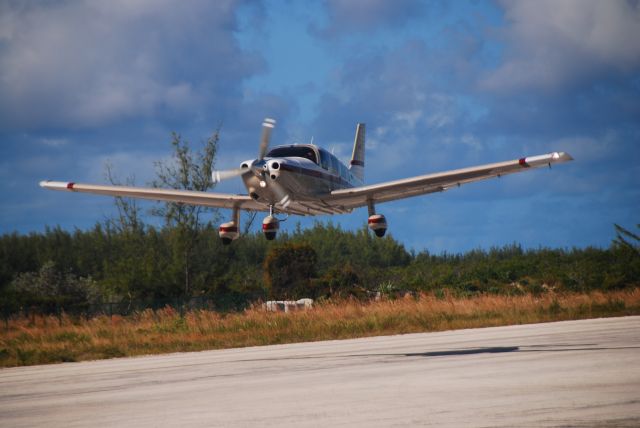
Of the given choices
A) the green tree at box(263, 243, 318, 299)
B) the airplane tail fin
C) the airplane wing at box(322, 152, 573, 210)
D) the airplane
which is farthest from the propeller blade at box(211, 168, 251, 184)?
the green tree at box(263, 243, 318, 299)

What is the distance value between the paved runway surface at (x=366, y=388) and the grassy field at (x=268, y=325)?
6562mm

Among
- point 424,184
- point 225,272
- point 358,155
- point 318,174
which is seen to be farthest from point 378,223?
point 225,272

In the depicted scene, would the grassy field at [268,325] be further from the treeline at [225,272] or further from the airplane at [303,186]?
the treeline at [225,272]

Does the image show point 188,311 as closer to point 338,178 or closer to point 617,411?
point 338,178

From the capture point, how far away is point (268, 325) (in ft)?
97.3

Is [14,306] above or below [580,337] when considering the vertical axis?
above

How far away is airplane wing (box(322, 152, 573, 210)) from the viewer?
2466 centimetres

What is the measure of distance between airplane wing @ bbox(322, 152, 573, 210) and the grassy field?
4601 mm

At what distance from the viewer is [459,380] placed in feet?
37.9

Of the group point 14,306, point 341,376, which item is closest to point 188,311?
point 14,306

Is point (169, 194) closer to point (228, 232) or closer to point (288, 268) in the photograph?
point (228, 232)

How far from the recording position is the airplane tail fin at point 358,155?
39312 mm

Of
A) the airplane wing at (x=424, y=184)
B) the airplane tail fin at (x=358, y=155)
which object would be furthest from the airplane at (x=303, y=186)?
the airplane tail fin at (x=358, y=155)

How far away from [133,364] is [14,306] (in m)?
28.5
